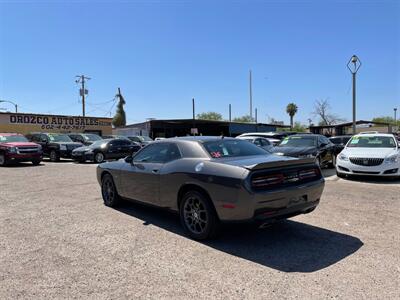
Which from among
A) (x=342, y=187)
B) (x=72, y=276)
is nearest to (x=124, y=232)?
(x=72, y=276)

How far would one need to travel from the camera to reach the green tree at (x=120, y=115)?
58.6 m

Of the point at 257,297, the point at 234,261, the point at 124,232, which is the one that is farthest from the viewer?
the point at 124,232

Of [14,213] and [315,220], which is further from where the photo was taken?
[14,213]

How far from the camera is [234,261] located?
430cm

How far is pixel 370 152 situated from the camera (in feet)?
36.2

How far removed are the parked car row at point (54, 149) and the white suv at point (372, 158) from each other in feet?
43.5

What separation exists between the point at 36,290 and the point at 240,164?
9.18 feet

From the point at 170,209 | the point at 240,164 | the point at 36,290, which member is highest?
the point at 240,164

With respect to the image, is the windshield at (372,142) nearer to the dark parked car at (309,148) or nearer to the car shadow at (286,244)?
the dark parked car at (309,148)

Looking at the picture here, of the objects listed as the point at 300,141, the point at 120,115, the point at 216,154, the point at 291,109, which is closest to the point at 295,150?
the point at 300,141

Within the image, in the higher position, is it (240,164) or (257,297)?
(240,164)

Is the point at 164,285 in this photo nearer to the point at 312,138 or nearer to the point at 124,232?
the point at 124,232

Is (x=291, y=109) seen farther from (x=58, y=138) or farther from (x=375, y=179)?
(x=375, y=179)

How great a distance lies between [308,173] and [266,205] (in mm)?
1132
